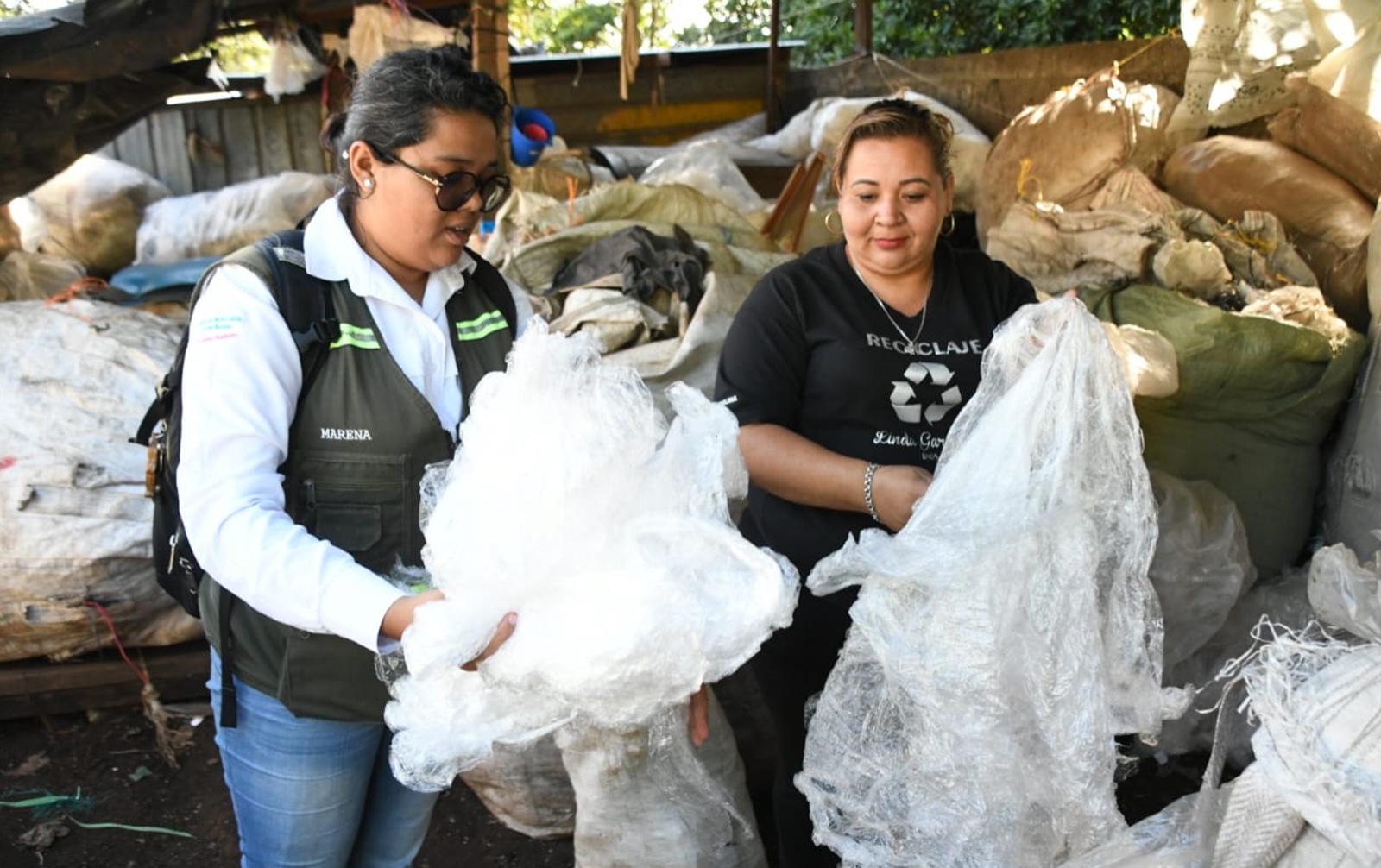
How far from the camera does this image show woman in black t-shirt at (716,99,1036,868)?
5.79 feet

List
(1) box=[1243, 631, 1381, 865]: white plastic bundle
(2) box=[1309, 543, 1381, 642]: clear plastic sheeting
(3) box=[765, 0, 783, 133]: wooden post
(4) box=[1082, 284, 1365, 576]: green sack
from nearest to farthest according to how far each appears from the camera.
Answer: (1) box=[1243, 631, 1381, 865]: white plastic bundle
(2) box=[1309, 543, 1381, 642]: clear plastic sheeting
(4) box=[1082, 284, 1365, 576]: green sack
(3) box=[765, 0, 783, 133]: wooden post

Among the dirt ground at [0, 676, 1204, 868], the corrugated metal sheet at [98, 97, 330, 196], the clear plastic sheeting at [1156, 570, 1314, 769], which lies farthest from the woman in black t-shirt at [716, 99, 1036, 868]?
the corrugated metal sheet at [98, 97, 330, 196]

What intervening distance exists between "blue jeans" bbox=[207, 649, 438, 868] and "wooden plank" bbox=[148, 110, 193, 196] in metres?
5.75

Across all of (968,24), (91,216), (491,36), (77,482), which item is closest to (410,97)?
(77,482)

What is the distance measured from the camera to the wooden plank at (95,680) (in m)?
3.01

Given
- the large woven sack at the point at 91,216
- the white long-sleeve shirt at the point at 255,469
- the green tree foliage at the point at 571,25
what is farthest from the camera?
the green tree foliage at the point at 571,25

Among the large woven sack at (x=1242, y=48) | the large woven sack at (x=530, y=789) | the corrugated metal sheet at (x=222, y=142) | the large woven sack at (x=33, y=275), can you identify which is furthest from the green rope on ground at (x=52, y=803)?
the corrugated metal sheet at (x=222, y=142)

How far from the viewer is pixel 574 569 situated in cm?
116

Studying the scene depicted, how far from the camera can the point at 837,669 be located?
1.49 meters

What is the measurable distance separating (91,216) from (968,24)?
6496 millimetres

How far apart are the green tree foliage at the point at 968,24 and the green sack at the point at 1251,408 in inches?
177

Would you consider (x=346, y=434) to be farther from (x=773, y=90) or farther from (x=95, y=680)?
(x=773, y=90)

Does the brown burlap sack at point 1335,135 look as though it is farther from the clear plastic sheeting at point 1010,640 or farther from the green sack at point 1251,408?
the clear plastic sheeting at point 1010,640

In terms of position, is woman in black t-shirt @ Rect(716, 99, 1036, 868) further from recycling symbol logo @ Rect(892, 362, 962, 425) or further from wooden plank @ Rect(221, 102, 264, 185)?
wooden plank @ Rect(221, 102, 264, 185)
